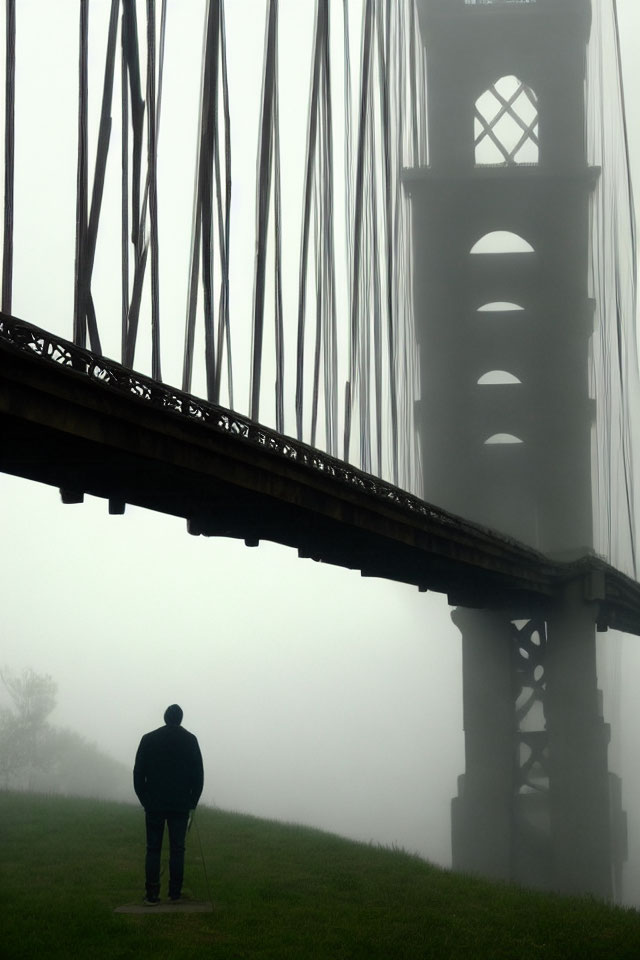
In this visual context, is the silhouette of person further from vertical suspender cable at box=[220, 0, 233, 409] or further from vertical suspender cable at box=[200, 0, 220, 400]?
vertical suspender cable at box=[220, 0, 233, 409]

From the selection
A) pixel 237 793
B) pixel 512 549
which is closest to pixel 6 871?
pixel 512 549

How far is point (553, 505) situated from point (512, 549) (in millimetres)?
8137

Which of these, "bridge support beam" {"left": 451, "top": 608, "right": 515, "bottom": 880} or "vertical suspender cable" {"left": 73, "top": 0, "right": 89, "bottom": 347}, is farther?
"bridge support beam" {"left": 451, "top": 608, "right": 515, "bottom": 880}

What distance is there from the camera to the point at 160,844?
10219mm

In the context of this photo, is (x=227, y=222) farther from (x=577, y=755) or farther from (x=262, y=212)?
(x=577, y=755)

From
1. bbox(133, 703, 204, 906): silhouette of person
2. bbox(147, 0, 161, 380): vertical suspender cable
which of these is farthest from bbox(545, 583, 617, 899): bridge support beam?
bbox(133, 703, 204, 906): silhouette of person

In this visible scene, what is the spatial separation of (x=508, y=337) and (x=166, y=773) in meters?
24.2

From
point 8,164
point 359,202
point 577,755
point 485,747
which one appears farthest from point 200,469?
point 485,747

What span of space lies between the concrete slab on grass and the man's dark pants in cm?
10

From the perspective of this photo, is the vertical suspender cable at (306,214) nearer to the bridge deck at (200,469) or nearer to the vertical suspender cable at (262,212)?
the vertical suspender cable at (262,212)

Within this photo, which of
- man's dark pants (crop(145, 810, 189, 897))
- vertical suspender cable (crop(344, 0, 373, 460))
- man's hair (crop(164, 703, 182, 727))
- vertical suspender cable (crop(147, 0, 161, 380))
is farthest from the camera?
vertical suspender cable (crop(344, 0, 373, 460))

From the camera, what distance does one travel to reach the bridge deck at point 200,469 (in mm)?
9703

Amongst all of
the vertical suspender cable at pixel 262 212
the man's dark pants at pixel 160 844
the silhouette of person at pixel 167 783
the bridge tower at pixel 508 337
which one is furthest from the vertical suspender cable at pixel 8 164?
the bridge tower at pixel 508 337

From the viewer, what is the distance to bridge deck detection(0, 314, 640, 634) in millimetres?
9703
